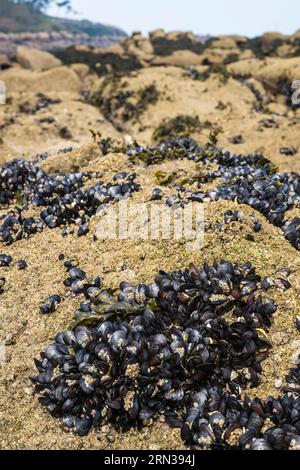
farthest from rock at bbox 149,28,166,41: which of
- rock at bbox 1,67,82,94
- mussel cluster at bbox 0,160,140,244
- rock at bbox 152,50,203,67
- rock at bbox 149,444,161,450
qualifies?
rock at bbox 149,444,161,450

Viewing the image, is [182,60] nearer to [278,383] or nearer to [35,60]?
[35,60]

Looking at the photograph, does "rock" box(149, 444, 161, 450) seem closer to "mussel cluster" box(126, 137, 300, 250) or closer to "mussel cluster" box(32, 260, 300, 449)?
"mussel cluster" box(32, 260, 300, 449)

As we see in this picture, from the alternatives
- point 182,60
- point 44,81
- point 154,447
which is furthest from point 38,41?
point 154,447

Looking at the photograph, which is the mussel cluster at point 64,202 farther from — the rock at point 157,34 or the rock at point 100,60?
the rock at point 157,34

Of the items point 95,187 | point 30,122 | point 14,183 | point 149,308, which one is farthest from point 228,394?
point 30,122

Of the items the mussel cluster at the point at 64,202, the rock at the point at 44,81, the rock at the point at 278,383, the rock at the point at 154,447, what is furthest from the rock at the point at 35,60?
the rock at the point at 154,447

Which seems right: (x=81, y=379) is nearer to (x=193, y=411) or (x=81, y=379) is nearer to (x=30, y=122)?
(x=193, y=411)
